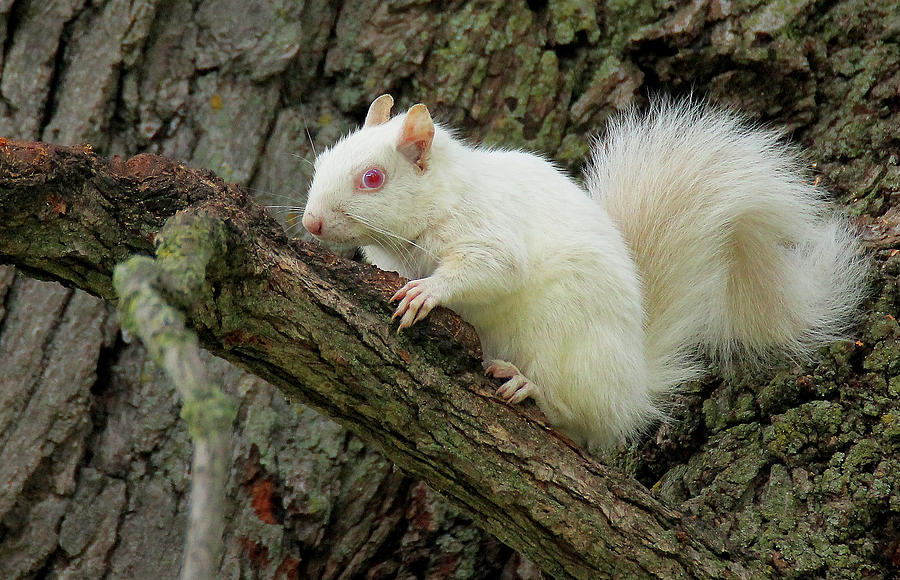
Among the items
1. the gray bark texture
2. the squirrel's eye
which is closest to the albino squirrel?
the squirrel's eye

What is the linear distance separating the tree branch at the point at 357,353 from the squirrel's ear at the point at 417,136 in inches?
19.1

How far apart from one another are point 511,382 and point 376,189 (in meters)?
0.59

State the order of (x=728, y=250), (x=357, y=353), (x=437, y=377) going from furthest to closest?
1. (x=728, y=250)
2. (x=437, y=377)
3. (x=357, y=353)

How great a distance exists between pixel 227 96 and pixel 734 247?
5.24 ft

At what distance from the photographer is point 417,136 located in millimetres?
2195

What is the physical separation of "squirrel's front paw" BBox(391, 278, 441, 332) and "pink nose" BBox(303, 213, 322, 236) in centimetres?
40

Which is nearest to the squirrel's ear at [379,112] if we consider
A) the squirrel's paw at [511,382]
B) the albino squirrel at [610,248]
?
the albino squirrel at [610,248]

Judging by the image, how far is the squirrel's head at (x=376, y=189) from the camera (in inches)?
85.2

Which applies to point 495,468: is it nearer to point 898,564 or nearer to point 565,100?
point 898,564

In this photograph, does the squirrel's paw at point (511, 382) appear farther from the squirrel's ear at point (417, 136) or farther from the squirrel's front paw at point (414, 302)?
the squirrel's ear at point (417, 136)

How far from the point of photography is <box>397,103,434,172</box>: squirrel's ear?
7.10 ft

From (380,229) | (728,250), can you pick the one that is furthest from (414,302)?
(728,250)

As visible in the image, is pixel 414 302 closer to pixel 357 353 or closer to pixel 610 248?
pixel 357 353

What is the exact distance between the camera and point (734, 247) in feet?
8.06
